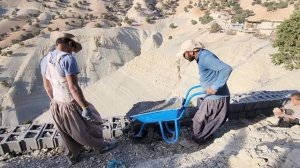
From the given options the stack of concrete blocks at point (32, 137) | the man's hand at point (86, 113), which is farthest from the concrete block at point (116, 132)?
the man's hand at point (86, 113)

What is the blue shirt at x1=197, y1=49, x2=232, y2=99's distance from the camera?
13.7 ft

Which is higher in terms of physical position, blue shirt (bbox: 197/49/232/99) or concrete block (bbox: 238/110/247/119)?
blue shirt (bbox: 197/49/232/99)

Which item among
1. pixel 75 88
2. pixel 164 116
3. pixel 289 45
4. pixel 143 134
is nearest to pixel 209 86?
pixel 164 116

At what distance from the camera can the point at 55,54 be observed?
383 cm

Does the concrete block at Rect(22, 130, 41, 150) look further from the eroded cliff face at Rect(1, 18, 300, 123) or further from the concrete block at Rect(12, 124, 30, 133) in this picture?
the eroded cliff face at Rect(1, 18, 300, 123)

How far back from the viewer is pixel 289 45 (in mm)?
15234

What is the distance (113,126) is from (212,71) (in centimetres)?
214

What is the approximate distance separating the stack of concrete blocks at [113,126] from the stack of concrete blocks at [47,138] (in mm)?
848

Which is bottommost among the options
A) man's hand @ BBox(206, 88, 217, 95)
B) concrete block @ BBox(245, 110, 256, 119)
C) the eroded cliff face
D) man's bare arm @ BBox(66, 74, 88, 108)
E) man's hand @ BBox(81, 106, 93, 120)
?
the eroded cliff face

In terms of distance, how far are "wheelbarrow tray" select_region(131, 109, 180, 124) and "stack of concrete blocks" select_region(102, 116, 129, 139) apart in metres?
0.83

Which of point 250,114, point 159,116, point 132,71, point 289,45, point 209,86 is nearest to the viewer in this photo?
point 209,86

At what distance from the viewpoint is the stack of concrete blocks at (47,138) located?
201 inches

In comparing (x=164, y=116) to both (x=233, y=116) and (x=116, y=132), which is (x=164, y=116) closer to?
(x=116, y=132)

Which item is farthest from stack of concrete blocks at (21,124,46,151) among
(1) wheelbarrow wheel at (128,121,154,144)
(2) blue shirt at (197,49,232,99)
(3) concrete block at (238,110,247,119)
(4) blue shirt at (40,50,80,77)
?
(3) concrete block at (238,110,247,119)
